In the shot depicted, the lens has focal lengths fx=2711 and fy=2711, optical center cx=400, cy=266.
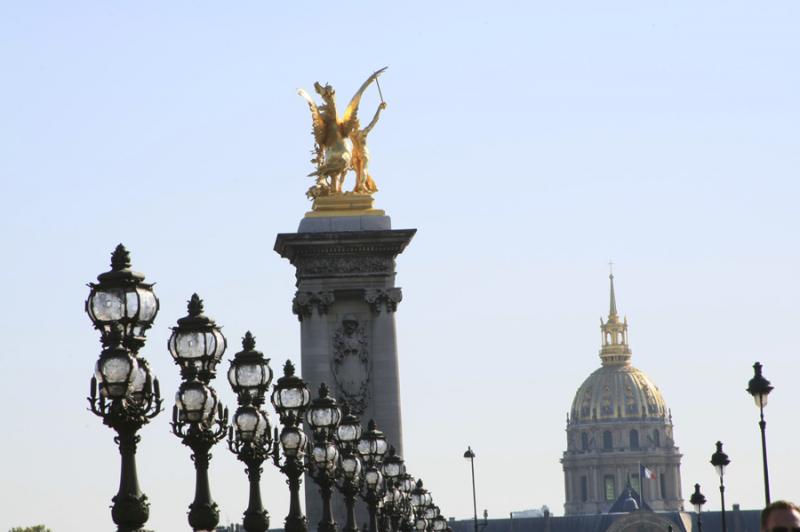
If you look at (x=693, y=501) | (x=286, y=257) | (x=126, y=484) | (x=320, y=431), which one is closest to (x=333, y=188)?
(x=286, y=257)

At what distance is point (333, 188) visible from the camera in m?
89.9

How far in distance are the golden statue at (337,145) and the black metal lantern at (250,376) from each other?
5673 cm

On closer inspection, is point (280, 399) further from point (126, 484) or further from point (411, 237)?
point (411, 237)

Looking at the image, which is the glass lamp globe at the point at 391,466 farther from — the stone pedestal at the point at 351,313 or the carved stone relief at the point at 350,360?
the carved stone relief at the point at 350,360

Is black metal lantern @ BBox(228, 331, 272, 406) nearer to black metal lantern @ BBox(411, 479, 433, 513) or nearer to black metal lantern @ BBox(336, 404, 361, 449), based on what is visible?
black metal lantern @ BBox(336, 404, 361, 449)

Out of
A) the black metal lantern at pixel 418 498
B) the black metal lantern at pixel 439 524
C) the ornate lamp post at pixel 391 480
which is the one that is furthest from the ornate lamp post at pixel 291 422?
the black metal lantern at pixel 439 524

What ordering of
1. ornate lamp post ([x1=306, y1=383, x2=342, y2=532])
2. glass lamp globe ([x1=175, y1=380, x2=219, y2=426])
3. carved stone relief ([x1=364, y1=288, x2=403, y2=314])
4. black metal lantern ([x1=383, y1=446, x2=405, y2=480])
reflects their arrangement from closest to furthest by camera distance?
glass lamp globe ([x1=175, y1=380, x2=219, y2=426])
ornate lamp post ([x1=306, y1=383, x2=342, y2=532])
black metal lantern ([x1=383, y1=446, x2=405, y2=480])
carved stone relief ([x1=364, y1=288, x2=403, y2=314])

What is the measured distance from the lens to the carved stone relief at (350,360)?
85.8 metres

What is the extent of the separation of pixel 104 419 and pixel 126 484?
69cm

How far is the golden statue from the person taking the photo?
9006 centimetres

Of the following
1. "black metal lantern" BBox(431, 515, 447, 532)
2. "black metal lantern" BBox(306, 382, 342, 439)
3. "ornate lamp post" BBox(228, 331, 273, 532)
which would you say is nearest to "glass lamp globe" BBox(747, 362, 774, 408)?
"black metal lantern" BBox(306, 382, 342, 439)

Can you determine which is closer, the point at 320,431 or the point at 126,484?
the point at 126,484

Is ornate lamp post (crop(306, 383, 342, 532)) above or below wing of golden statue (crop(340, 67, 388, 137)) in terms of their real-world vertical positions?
below

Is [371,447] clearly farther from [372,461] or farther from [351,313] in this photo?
[351,313]
